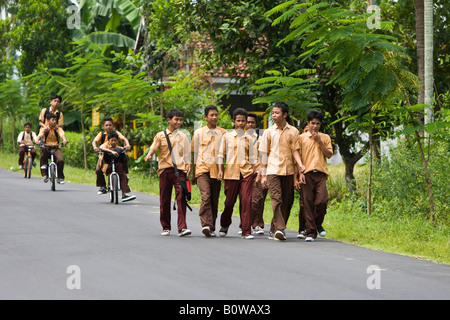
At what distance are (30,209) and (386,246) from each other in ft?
23.9

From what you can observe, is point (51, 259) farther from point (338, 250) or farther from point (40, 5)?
point (40, 5)

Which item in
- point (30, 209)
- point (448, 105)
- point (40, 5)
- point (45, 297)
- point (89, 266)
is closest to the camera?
point (45, 297)

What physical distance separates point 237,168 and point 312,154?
3.81 ft

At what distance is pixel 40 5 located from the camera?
135 feet

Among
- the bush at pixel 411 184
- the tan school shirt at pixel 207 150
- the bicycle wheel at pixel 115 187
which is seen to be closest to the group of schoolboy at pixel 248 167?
the tan school shirt at pixel 207 150

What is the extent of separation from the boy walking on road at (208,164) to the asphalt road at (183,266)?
0.37 metres

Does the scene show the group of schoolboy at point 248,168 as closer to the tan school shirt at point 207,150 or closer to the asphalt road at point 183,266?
the tan school shirt at point 207,150

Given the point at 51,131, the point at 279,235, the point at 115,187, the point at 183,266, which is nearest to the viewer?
the point at 183,266

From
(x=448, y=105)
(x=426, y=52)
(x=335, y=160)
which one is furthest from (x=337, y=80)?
(x=335, y=160)

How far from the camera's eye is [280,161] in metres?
12.7

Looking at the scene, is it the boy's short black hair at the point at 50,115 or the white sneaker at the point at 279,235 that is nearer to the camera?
the white sneaker at the point at 279,235

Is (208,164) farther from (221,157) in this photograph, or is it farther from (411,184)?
(411,184)

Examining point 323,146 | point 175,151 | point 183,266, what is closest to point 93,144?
point 175,151

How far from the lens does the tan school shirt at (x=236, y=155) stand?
12.9 meters
